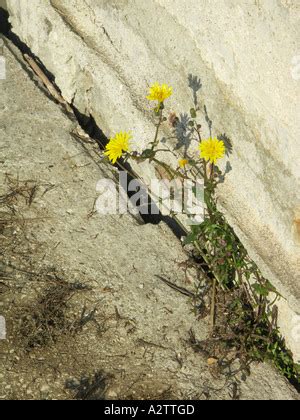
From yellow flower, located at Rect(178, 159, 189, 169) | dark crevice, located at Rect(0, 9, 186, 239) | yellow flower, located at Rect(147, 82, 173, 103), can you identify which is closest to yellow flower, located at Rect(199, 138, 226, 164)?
yellow flower, located at Rect(178, 159, 189, 169)

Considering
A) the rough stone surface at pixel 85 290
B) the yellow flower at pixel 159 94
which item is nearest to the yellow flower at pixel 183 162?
the yellow flower at pixel 159 94

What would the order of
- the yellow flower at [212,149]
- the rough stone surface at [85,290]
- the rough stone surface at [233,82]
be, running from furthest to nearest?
the yellow flower at [212,149]
the rough stone surface at [85,290]
the rough stone surface at [233,82]

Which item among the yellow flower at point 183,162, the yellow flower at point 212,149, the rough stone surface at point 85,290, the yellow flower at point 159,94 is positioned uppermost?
the yellow flower at point 159,94

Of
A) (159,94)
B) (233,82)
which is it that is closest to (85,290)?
(159,94)

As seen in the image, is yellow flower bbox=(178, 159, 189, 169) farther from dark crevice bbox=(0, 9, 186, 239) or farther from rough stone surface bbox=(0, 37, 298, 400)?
rough stone surface bbox=(0, 37, 298, 400)

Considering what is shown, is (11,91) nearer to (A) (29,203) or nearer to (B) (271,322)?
(A) (29,203)

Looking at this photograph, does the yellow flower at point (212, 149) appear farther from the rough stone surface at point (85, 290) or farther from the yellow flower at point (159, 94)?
the rough stone surface at point (85, 290)
